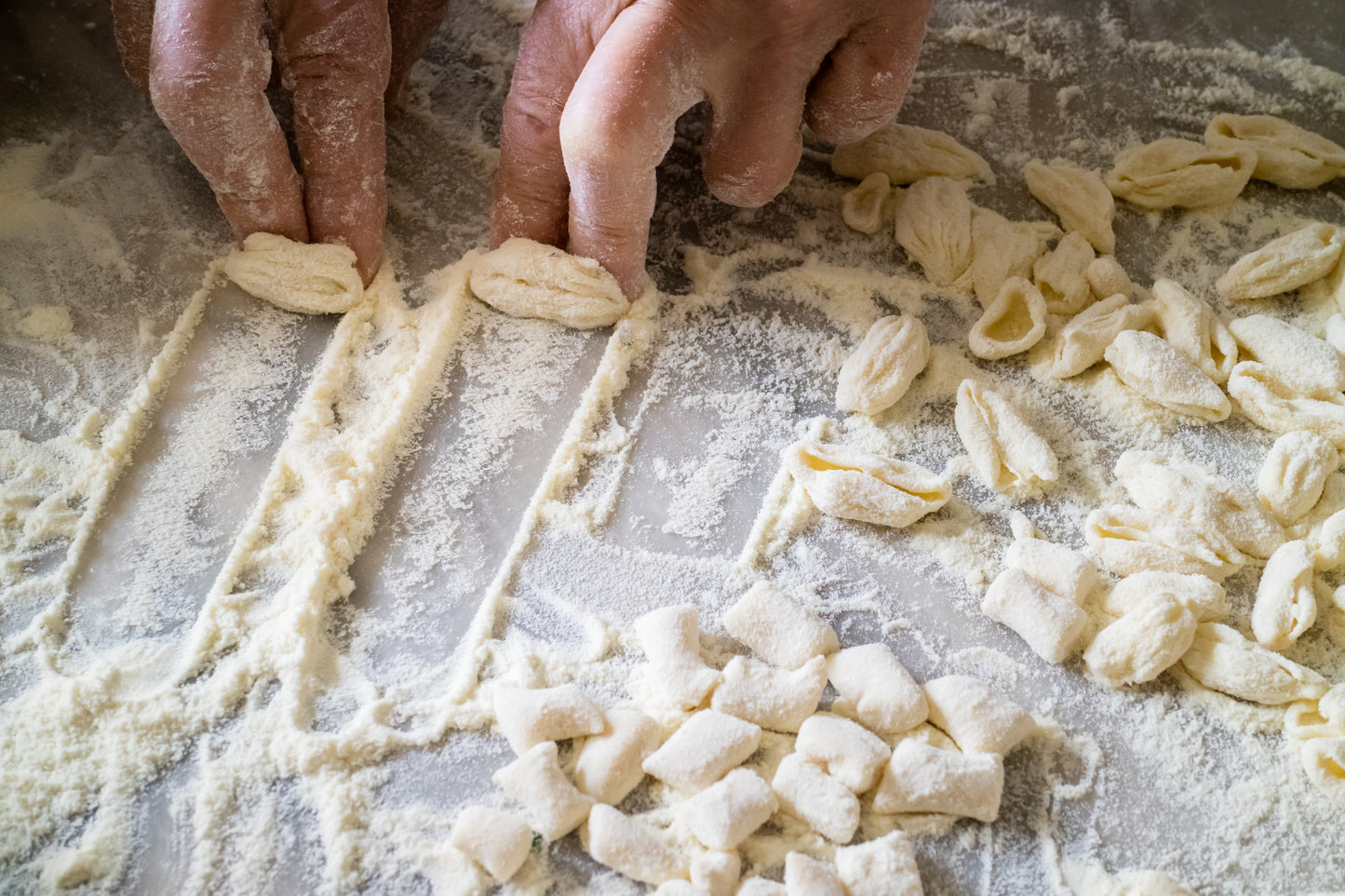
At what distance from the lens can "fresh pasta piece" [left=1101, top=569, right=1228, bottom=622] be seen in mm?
1259

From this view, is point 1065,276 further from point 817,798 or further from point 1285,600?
point 817,798

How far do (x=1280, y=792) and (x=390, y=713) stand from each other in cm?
99

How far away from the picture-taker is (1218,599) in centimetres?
127

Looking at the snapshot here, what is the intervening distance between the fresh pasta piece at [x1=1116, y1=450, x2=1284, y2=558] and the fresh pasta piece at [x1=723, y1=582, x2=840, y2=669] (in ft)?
1.57

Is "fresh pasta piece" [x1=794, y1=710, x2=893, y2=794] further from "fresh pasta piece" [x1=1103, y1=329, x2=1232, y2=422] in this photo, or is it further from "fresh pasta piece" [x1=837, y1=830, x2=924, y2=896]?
"fresh pasta piece" [x1=1103, y1=329, x2=1232, y2=422]

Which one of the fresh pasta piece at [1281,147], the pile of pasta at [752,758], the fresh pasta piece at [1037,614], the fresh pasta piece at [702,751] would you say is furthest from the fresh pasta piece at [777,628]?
the fresh pasta piece at [1281,147]

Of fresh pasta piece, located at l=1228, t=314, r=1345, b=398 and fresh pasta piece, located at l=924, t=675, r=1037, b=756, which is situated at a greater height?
fresh pasta piece, located at l=1228, t=314, r=1345, b=398

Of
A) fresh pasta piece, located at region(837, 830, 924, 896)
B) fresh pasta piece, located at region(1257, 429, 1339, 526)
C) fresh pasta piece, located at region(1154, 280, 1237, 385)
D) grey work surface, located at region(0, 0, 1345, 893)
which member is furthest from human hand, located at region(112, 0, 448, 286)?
fresh pasta piece, located at region(1257, 429, 1339, 526)

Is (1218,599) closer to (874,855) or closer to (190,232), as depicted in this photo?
(874,855)

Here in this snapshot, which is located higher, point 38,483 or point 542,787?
point 38,483

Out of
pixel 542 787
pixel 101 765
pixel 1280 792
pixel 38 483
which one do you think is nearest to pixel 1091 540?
pixel 1280 792

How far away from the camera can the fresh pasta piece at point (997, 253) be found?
1581 mm

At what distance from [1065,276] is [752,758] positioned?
88 centimetres

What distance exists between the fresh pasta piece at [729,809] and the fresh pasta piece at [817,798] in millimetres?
20
